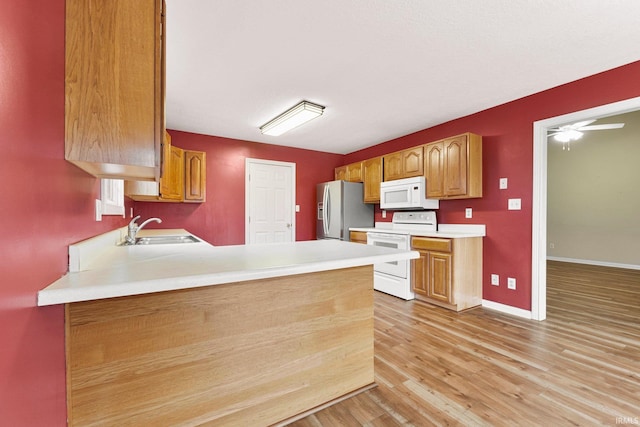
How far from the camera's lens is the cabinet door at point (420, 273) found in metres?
3.31

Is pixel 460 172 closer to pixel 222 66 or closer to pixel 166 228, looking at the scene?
pixel 222 66

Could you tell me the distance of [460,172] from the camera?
3.22m

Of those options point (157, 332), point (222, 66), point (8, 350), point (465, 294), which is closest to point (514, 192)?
point (465, 294)

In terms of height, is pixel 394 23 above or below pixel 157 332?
above

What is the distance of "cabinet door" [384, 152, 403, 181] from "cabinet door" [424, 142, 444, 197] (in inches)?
18.3

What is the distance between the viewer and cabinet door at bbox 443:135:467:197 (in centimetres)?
320

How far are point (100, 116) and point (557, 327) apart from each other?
3.79 meters

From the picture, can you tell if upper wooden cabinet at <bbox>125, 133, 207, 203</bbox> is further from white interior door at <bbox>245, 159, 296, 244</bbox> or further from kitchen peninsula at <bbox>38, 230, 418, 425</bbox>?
kitchen peninsula at <bbox>38, 230, 418, 425</bbox>

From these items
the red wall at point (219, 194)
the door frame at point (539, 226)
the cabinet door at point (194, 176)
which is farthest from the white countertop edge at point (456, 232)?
the cabinet door at point (194, 176)

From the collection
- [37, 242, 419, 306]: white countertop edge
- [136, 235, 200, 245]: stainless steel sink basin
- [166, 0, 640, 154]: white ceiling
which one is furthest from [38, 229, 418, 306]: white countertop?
[166, 0, 640, 154]: white ceiling

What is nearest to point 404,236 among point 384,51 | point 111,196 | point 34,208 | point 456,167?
point 456,167

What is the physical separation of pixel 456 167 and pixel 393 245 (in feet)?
4.15

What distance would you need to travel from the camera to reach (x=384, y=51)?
213cm

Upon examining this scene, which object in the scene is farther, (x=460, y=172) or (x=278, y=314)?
(x=460, y=172)
